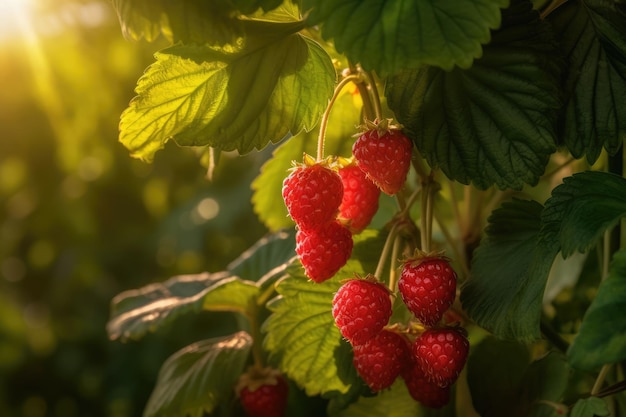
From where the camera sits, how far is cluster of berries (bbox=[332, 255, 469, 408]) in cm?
78

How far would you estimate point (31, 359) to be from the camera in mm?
3053

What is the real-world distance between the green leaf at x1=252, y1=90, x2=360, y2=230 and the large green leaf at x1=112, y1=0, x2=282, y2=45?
0.72ft

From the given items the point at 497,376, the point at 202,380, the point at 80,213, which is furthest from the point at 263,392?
the point at 80,213

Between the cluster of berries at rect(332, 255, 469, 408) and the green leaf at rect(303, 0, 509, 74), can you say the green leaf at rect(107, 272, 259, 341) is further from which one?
the green leaf at rect(303, 0, 509, 74)

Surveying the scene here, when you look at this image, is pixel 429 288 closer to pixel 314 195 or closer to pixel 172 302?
pixel 314 195

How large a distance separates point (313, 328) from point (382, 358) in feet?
0.43

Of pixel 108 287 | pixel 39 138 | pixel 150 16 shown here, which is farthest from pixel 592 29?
pixel 39 138

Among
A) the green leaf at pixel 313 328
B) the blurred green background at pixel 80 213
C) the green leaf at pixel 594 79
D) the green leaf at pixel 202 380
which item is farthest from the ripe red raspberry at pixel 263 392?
the blurred green background at pixel 80 213

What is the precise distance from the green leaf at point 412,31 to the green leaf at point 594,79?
16 centimetres

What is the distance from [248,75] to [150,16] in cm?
13

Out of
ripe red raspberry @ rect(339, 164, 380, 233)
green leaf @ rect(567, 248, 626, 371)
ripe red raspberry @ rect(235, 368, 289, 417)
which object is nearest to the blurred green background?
ripe red raspberry @ rect(235, 368, 289, 417)

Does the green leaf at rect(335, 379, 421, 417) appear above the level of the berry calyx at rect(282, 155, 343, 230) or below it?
below

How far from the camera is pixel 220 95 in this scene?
0.81 m

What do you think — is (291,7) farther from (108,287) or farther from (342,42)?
(108,287)
